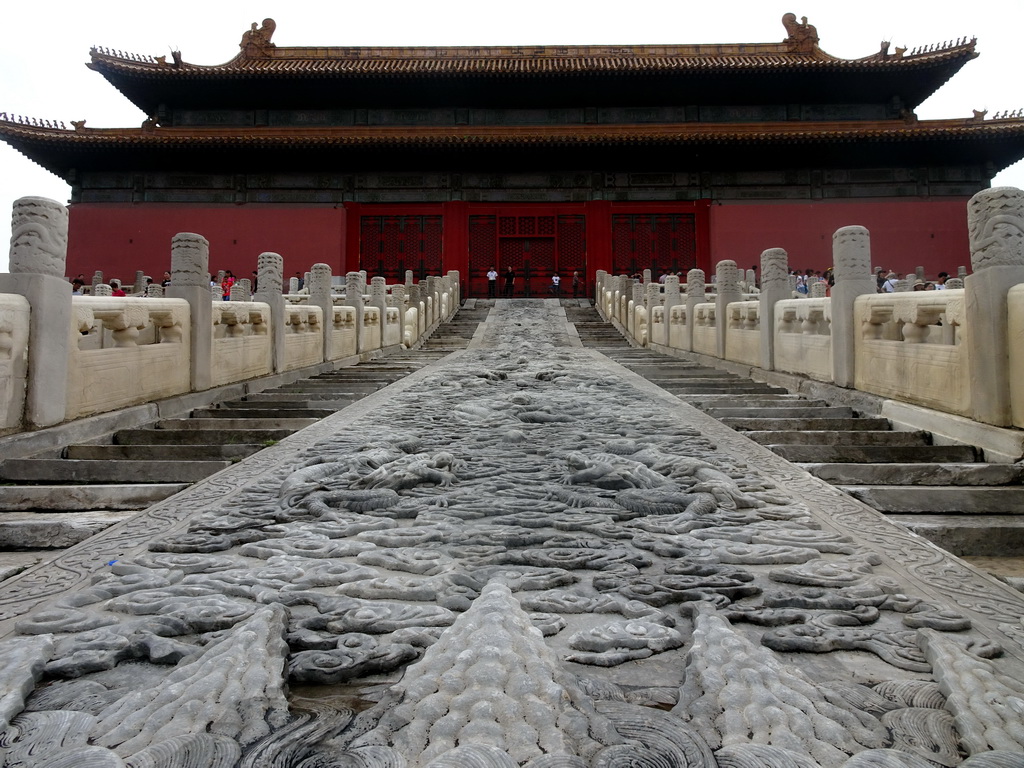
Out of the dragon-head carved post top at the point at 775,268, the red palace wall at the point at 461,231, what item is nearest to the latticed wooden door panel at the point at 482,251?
the red palace wall at the point at 461,231

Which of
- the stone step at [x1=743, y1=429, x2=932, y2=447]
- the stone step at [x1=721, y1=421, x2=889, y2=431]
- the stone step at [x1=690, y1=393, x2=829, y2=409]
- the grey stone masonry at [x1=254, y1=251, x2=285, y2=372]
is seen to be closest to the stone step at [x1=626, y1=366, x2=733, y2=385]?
the stone step at [x1=690, y1=393, x2=829, y2=409]

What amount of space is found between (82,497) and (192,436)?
56.2 inches

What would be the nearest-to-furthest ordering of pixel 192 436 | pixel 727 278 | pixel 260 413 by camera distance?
pixel 192 436, pixel 260 413, pixel 727 278

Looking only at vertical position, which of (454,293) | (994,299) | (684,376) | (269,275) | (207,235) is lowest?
(684,376)

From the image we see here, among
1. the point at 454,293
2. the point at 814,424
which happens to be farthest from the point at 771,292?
the point at 454,293

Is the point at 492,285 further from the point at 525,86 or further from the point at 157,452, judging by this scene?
the point at 157,452

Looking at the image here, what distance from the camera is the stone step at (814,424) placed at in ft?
16.1

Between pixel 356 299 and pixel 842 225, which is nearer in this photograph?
pixel 356 299

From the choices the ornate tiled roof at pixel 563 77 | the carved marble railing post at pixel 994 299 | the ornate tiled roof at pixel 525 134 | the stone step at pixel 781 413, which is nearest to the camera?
the carved marble railing post at pixel 994 299

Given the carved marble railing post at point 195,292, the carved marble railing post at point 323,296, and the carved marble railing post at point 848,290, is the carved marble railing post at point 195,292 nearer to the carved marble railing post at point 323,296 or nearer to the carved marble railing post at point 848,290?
the carved marble railing post at point 323,296

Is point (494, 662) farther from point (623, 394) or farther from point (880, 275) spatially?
point (880, 275)

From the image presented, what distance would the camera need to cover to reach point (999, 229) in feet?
12.9

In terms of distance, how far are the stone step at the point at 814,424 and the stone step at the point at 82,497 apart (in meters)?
3.69

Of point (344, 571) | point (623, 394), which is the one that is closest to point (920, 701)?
point (344, 571)
